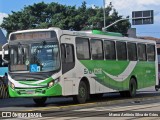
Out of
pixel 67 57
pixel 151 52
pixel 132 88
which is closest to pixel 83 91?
pixel 67 57

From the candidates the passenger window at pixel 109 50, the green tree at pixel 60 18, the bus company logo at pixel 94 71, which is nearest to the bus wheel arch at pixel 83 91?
the bus company logo at pixel 94 71

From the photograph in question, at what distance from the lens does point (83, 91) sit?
63.3ft

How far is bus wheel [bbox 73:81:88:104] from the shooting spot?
19.0 metres

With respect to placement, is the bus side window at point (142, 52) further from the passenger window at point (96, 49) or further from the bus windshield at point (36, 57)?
the bus windshield at point (36, 57)

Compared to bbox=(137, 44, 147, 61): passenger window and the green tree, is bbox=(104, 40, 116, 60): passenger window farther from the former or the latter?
the green tree

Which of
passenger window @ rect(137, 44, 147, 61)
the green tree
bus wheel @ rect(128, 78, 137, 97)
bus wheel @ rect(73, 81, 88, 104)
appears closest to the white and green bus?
bus wheel @ rect(73, 81, 88, 104)

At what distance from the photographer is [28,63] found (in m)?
18.1

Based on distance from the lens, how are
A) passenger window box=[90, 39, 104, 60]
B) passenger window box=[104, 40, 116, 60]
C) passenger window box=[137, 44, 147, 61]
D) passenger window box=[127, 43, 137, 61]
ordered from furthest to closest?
passenger window box=[137, 44, 147, 61]
passenger window box=[127, 43, 137, 61]
passenger window box=[104, 40, 116, 60]
passenger window box=[90, 39, 104, 60]

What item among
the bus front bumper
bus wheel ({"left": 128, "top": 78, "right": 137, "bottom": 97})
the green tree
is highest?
the green tree

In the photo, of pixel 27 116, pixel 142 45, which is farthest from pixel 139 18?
pixel 27 116

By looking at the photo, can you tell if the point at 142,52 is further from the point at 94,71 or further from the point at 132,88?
the point at 94,71

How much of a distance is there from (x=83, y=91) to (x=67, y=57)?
1809mm

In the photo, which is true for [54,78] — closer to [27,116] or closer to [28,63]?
[28,63]

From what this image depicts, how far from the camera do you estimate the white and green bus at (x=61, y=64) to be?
17.8m
